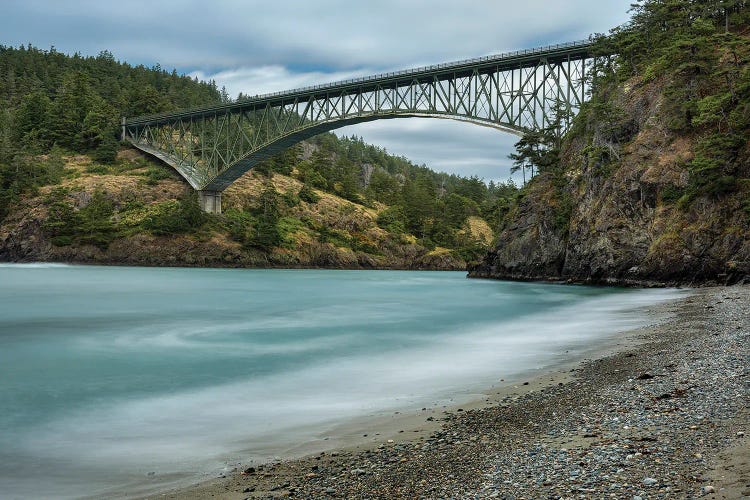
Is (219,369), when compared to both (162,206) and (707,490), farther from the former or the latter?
(162,206)

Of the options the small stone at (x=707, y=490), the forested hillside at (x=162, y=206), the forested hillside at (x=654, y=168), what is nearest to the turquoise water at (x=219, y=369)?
the small stone at (x=707, y=490)

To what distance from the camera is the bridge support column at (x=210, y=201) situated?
8725 centimetres

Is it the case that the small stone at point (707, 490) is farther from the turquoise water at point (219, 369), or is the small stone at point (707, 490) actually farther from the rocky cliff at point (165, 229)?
the rocky cliff at point (165, 229)

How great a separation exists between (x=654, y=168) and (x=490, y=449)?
38.4 m

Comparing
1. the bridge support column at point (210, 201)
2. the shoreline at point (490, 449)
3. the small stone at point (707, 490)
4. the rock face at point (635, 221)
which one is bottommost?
the shoreline at point (490, 449)

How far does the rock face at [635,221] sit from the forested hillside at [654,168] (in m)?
0.08

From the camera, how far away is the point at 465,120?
58.2m

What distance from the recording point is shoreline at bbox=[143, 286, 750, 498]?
5.50 m

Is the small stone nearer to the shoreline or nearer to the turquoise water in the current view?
the shoreline

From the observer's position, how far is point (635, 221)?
3994 centimetres

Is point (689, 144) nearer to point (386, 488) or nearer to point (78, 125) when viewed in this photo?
point (386, 488)

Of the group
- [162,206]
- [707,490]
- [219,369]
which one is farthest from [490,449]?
[162,206]

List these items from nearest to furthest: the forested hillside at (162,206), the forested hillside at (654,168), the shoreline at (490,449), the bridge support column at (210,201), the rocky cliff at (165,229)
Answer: the shoreline at (490,449) → the forested hillside at (654,168) → the rocky cliff at (165,229) → the forested hillside at (162,206) → the bridge support column at (210,201)

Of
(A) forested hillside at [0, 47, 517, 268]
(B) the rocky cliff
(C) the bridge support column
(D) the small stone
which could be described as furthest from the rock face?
(C) the bridge support column
